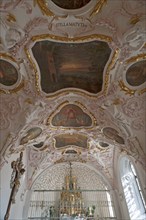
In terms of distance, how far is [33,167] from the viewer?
46.5 feet

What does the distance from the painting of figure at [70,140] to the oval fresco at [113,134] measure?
2.22 meters

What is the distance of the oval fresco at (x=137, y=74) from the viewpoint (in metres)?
7.68

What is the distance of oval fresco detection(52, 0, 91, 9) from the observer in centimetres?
554

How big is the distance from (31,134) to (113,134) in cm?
503

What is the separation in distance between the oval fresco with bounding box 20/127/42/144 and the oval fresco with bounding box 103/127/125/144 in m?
4.12

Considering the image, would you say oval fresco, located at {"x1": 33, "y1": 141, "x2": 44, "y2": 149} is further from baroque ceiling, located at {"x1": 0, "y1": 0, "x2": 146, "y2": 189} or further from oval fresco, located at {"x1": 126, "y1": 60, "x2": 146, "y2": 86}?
oval fresco, located at {"x1": 126, "y1": 60, "x2": 146, "y2": 86}

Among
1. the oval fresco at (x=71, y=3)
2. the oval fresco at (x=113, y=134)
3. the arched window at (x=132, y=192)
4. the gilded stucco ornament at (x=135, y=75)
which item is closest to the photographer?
the oval fresco at (x=71, y=3)

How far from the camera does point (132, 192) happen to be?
38.8 feet

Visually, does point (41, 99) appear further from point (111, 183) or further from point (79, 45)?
point (111, 183)

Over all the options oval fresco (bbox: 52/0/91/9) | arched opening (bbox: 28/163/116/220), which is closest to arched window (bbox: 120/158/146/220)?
arched opening (bbox: 28/163/116/220)

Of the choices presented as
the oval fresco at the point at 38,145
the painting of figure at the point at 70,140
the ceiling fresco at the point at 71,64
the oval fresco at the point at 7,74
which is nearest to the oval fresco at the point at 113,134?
the painting of figure at the point at 70,140

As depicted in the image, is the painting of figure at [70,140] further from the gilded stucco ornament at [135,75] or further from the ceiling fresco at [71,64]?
the gilded stucco ornament at [135,75]

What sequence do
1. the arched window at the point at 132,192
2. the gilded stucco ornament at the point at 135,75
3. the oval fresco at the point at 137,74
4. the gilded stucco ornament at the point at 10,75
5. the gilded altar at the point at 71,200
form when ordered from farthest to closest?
the gilded altar at the point at 71,200
the arched window at the point at 132,192
the oval fresco at the point at 137,74
the gilded stucco ornament at the point at 135,75
the gilded stucco ornament at the point at 10,75

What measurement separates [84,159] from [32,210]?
5637mm
